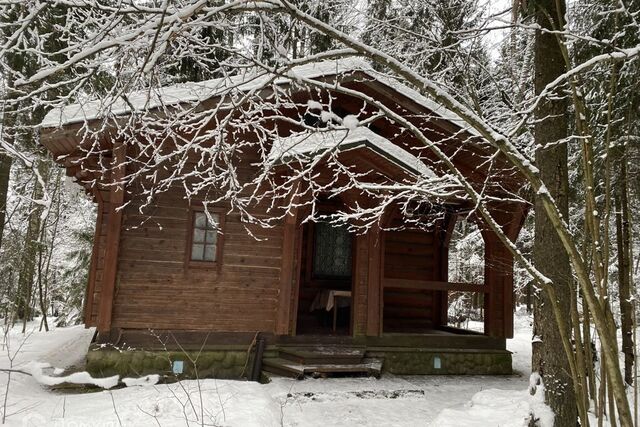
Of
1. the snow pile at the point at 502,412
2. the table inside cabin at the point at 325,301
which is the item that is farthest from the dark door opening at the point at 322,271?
the snow pile at the point at 502,412

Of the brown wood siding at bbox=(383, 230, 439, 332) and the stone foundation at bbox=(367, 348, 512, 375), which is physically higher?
the brown wood siding at bbox=(383, 230, 439, 332)

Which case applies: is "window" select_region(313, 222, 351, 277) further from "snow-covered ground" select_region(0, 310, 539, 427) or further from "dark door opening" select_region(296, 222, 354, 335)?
"snow-covered ground" select_region(0, 310, 539, 427)

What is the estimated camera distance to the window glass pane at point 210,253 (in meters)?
8.68

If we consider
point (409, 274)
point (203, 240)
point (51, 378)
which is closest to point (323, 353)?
A: point (203, 240)

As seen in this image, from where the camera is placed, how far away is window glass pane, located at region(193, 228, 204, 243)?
341 inches

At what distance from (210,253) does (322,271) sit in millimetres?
3446

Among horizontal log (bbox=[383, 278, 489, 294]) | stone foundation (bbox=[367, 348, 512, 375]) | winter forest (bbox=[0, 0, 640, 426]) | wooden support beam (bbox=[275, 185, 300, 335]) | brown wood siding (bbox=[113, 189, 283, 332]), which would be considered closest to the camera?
winter forest (bbox=[0, 0, 640, 426])

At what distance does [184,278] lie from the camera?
845 centimetres

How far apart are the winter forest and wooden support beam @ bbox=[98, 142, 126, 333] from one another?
0.11m

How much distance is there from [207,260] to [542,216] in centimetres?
578

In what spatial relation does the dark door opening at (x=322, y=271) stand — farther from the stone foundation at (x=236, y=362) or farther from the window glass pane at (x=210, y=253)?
the window glass pane at (x=210, y=253)

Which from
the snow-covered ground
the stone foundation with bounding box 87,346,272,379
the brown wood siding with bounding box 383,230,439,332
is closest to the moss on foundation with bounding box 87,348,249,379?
the stone foundation with bounding box 87,346,272,379

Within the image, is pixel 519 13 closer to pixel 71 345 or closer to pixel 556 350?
pixel 556 350

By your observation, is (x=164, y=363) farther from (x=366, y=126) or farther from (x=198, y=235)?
(x=366, y=126)
